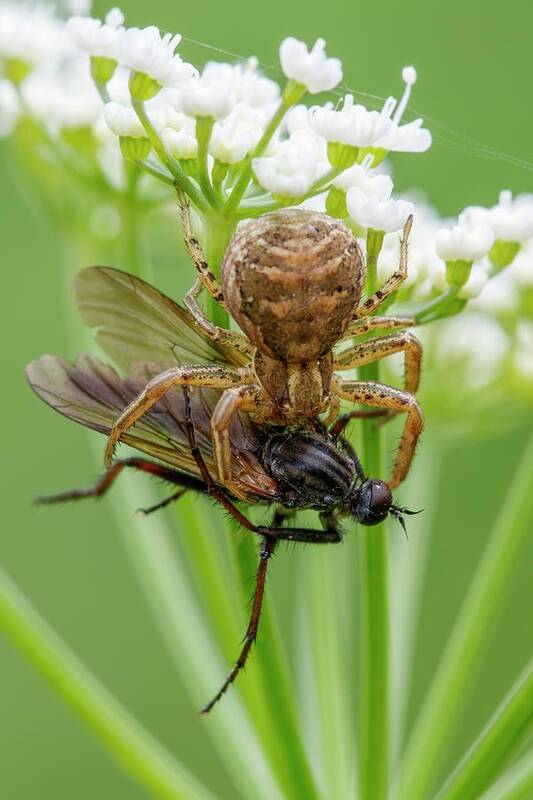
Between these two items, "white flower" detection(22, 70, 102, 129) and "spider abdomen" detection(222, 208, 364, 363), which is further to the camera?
"white flower" detection(22, 70, 102, 129)

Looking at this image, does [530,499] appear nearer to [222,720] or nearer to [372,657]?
[372,657]

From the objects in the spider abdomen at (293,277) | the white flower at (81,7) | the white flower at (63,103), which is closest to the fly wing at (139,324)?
the spider abdomen at (293,277)

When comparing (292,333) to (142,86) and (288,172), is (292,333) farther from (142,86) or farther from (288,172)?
(142,86)

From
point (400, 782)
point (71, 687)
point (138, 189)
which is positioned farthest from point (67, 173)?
point (400, 782)

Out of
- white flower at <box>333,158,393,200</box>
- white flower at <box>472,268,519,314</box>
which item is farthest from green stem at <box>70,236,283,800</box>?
white flower at <box>472,268,519,314</box>

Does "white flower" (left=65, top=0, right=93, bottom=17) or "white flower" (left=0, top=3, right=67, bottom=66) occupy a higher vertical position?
"white flower" (left=65, top=0, right=93, bottom=17)

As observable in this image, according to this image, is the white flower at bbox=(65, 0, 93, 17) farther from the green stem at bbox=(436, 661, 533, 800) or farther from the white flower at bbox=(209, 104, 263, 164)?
the green stem at bbox=(436, 661, 533, 800)

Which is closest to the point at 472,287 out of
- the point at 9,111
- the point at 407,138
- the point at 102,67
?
the point at 407,138
